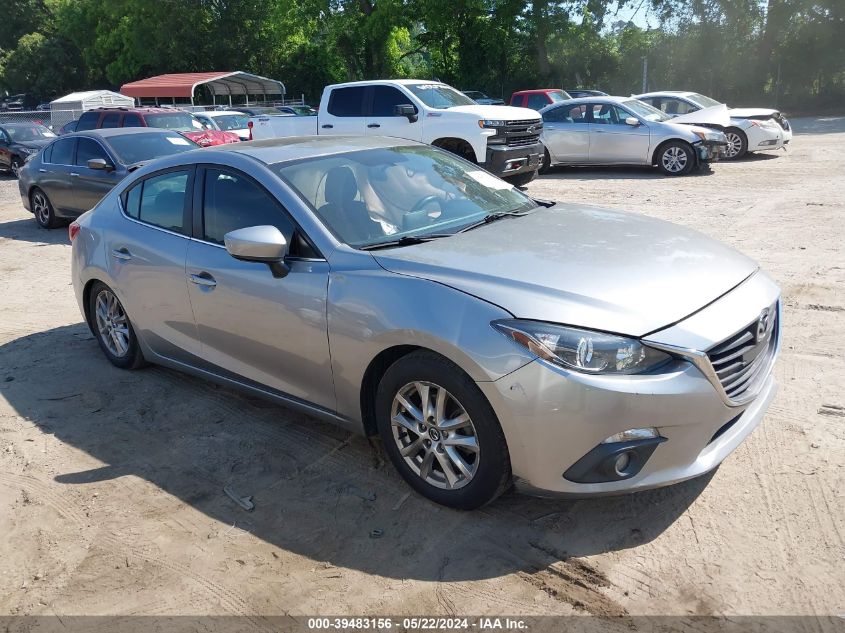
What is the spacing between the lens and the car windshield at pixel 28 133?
869 inches

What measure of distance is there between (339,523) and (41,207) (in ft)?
36.7

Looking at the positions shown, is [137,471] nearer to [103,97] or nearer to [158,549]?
[158,549]

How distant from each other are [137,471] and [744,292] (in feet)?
10.9

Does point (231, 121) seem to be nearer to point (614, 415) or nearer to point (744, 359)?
point (744, 359)

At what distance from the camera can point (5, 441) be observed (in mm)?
4633

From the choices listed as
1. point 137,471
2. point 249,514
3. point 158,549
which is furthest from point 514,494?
point 137,471

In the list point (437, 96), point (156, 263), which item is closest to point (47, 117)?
point (437, 96)

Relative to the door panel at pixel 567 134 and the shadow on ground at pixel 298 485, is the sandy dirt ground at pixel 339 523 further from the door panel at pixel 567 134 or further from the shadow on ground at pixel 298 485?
the door panel at pixel 567 134

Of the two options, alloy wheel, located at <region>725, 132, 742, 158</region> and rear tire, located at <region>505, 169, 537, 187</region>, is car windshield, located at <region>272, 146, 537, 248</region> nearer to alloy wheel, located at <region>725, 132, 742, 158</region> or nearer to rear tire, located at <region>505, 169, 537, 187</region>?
rear tire, located at <region>505, 169, 537, 187</region>

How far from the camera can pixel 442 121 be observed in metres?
13.5

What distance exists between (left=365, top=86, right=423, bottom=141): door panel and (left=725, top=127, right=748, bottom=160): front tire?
733 cm

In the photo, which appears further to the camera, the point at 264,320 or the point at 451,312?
the point at 264,320

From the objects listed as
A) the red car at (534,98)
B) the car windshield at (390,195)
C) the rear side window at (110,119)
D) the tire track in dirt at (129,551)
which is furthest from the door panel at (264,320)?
the red car at (534,98)

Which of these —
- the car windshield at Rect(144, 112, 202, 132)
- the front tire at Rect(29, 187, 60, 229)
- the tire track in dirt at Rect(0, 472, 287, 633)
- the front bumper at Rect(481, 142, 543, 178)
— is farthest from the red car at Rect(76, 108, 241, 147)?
the tire track in dirt at Rect(0, 472, 287, 633)
